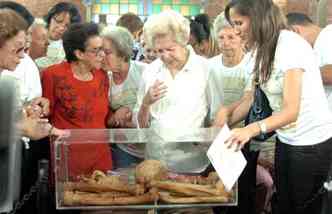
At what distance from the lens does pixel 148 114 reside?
2.83 m

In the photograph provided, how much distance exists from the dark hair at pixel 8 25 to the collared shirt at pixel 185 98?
0.78m

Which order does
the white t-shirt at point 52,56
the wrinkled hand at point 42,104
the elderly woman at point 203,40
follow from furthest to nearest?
1. the elderly woman at point 203,40
2. the white t-shirt at point 52,56
3. the wrinkled hand at point 42,104

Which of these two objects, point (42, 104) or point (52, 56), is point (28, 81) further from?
point (52, 56)

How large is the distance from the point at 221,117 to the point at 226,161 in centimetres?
56

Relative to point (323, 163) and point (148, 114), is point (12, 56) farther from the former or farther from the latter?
point (323, 163)

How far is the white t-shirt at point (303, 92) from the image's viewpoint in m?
2.35

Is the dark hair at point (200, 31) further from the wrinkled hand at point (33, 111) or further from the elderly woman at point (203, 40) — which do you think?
the wrinkled hand at point (33, 111)

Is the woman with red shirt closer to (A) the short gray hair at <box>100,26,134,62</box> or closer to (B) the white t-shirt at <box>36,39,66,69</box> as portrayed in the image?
(A) the short gray hair at <box>100,26,134,62</box>

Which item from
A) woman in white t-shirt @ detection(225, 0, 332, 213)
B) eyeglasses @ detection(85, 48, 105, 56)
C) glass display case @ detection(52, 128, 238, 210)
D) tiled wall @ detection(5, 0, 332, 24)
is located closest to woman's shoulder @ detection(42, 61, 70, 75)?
eyeglasses @ detection(85, 48, 105, 56)

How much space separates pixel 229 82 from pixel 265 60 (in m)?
0.93

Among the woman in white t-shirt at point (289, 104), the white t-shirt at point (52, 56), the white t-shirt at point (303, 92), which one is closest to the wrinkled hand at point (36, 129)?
the woman in white t-shirt at point (289, 104)

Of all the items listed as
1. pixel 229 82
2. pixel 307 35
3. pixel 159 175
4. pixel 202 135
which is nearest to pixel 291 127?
pixel 202 135

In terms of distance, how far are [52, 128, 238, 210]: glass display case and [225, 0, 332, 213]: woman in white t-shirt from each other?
0.27 m

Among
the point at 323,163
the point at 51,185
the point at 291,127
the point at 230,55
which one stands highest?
the point at 230,55
